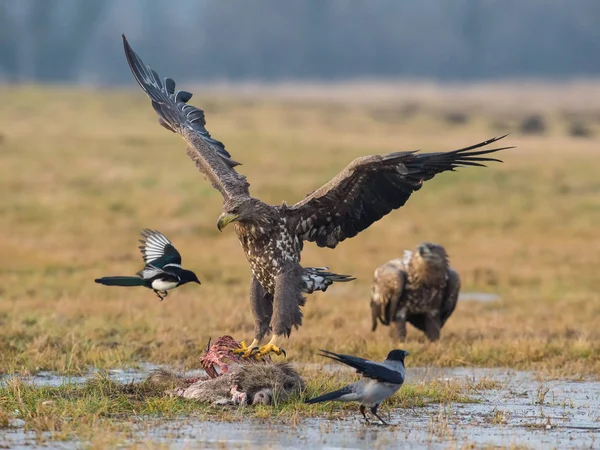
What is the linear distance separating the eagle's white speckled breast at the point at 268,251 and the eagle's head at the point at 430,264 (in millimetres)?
3500

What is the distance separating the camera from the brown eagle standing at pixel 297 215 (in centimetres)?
888

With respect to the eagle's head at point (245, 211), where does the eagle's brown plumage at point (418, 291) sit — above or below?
below

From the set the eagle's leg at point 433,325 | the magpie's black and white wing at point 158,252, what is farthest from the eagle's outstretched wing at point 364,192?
the eagle's leg at point 433,325

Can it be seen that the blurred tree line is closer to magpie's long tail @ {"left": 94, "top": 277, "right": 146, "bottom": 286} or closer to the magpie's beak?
magpie's long tail @ {"left": 94, "top": 277, "right": 146, "bottom": 286}

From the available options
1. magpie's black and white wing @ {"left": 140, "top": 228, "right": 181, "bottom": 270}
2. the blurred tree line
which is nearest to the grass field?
magpie's black and white wing @ {"left": 140, "top": 228, "right": 181, "bottom": 270}

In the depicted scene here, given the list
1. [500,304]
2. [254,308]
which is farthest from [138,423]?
[500,304]

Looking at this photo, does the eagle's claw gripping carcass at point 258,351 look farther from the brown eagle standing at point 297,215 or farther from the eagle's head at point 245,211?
the eagle's head at point 245,211

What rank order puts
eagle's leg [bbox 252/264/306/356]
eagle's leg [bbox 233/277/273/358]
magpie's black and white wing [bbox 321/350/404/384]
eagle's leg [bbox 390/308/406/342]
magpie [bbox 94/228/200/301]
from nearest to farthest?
1. magpie's black and white wing [bbox 321/350/404/384]
2. eagle's leg [bbox 252/264/306/356]
3. magpie [bbox 94/228/200/301]
4. eagle's leg [bbox 233/277/273/358]
5. eagle's leg [bbox 390/308/406/342]

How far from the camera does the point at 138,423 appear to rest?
7656 millimetres

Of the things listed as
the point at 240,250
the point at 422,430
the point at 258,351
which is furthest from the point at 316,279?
the point at 240,250

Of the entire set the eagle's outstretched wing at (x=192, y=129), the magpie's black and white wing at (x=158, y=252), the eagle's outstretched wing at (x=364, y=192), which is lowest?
the magpie's black and white wing at (x=158, y=252)

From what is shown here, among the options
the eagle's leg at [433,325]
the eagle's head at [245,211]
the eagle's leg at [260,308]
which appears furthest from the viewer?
the eagle's leg at [433,325]

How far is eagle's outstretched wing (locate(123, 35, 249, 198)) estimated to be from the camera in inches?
372

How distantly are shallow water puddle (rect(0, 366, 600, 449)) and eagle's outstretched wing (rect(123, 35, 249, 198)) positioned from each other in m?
2.22
